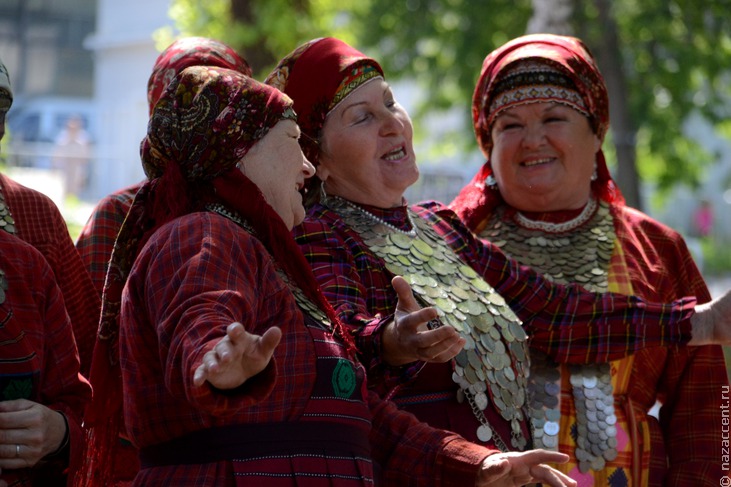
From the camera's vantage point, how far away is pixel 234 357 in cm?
198

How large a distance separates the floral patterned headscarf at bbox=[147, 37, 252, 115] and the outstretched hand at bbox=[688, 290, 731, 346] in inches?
71.0

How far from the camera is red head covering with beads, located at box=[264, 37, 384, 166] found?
3.29 m

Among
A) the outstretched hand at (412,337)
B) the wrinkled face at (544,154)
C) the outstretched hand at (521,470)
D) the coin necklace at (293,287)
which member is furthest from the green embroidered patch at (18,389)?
the wrinkled face at (544,154)

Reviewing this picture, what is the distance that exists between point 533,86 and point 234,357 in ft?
7.31

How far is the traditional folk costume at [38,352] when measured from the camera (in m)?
2.73

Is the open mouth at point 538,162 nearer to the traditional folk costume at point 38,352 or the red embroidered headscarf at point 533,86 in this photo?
the red embroidered headscarf at point 533,86

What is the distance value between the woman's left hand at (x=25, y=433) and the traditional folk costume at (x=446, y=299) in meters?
0.78

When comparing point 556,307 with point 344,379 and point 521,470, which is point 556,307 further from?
point 344,379

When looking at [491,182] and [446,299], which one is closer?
[446,299]

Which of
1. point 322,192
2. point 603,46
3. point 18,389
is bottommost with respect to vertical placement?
point 18,389

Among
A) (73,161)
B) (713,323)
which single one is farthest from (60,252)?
(73,161)

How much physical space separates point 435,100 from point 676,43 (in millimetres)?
3831

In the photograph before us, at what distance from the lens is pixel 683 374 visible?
3.91 m

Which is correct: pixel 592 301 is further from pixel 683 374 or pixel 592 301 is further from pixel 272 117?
pixel 272 117
